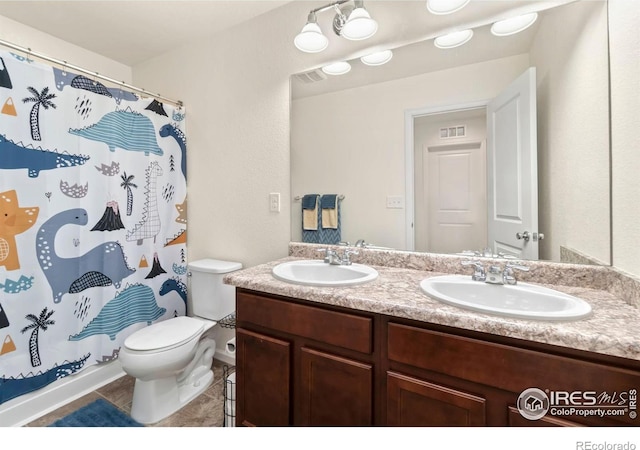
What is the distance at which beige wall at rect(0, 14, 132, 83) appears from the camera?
6.02ft

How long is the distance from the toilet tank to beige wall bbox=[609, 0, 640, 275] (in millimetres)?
1874

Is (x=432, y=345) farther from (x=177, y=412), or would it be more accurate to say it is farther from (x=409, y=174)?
(x=177, y=412)

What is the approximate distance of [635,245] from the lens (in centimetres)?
92

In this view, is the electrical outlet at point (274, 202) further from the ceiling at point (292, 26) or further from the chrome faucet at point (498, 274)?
the chrome faucet at point (498, 274)

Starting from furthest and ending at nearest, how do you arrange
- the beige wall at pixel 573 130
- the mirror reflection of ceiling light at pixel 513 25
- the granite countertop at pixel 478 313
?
the mirror reflection of ceiling light at pixel 513 25 → the beige wall at pixel 573 130 → the granite countertop at pixel 478 313

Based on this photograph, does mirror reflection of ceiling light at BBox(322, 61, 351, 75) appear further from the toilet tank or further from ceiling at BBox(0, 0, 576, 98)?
the toilet tank

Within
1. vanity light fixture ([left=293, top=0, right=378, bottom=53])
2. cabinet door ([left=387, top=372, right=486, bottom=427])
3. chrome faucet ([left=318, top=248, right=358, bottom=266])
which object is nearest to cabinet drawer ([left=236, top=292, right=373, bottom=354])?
cabinet door ([left=387, top=372, right=486, bottom=427])

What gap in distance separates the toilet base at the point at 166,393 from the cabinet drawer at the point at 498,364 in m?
1.35

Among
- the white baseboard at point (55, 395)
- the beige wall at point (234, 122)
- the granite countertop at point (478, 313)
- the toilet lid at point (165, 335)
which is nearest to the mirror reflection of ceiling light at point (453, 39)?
the beige wall at point (234, 122)

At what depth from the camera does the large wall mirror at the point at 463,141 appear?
1.11m

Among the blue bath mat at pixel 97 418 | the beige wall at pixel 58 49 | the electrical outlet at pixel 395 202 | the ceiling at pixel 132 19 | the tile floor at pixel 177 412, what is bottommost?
the tile floor at pixel 177 412

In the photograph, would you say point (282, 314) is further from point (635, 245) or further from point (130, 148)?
point (130, 148)

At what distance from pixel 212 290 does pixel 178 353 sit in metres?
0.46
